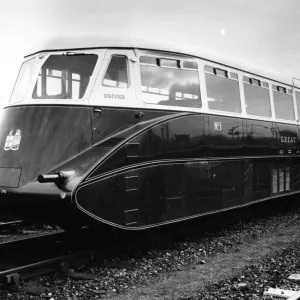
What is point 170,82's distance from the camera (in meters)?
7.29

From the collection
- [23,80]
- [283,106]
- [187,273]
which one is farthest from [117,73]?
[283,106]

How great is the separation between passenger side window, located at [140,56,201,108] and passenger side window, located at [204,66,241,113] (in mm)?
372

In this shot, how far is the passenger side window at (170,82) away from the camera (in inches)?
275

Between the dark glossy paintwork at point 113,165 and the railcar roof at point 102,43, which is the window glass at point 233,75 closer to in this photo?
the dark glossy paintwork at point 113,165

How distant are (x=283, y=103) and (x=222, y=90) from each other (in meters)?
3.03

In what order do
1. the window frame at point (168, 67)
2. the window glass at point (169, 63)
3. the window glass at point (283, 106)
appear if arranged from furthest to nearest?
the window glass at point (283, 106) < the window glass at point (169, 63) < the window frame at point (168, 67)

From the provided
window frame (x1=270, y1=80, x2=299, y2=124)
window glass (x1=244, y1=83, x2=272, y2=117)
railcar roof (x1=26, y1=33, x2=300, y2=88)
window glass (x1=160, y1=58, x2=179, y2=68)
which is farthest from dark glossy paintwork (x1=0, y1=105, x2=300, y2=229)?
window frame (x1=270, y1=80, x2=299, y2=124)

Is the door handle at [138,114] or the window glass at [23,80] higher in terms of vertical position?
the window glass at [23,80]

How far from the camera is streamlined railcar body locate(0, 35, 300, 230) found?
19.6ft

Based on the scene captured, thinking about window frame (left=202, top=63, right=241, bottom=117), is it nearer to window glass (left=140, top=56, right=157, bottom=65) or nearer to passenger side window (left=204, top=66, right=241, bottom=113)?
passenger side window (left=204, top=66, right=241, bottom=113)

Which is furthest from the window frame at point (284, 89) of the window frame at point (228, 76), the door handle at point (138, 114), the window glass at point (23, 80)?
the window glass at point (23, 80)

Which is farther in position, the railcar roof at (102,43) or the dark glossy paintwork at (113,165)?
the railcar roof at (102,43)

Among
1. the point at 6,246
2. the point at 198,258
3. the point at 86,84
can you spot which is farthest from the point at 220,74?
the point at 6,246

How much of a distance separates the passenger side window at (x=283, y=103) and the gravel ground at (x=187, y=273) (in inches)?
130
